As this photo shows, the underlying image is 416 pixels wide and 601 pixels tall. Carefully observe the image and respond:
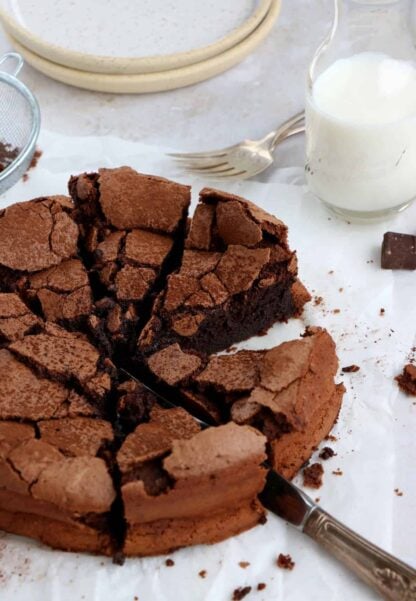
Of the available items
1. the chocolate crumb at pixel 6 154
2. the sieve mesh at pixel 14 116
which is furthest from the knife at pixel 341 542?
the sieve mesh at pixel 14 116

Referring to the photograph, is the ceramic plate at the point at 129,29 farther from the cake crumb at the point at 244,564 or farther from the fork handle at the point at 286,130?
the cake crumb at the point at 244,564

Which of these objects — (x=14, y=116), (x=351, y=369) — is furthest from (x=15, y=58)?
(x=351, y=369)

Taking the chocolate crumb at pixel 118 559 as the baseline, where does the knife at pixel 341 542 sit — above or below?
above

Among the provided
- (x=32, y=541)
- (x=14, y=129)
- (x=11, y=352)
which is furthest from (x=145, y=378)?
(x=14, y=129)

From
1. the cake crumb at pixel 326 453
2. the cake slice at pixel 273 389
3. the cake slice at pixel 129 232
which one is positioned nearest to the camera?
the cake slice at pixel 273 389

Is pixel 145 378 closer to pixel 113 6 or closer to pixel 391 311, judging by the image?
pixel 391 311

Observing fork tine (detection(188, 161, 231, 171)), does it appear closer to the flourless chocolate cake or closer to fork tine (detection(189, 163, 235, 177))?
fork tine (detection(189, 163, 235, 177))
